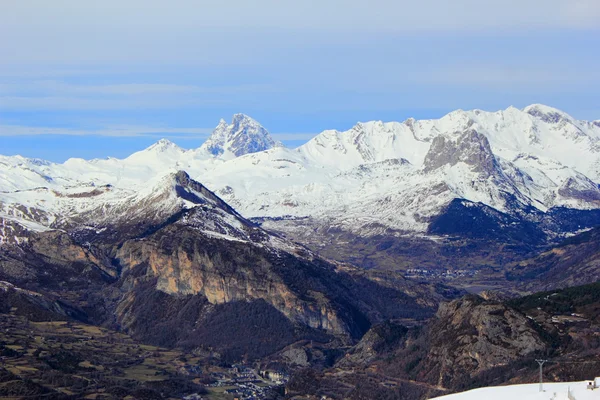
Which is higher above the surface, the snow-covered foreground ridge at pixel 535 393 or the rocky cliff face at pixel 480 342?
the rocky cliff face at pixel 480 342

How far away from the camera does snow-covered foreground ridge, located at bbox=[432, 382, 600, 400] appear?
246 ft

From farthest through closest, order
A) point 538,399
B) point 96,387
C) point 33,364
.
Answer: point 33,364 → point 96,387 → point 538,399

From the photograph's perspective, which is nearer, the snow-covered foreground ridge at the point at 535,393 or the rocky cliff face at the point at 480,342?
the snow-covered foreground ridge at the point at 535,393

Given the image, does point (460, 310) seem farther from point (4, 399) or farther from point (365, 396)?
point (4, 399)

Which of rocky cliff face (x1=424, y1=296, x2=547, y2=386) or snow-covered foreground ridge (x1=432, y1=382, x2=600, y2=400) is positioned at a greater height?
rocky cliff face (x1=424, y1=296, x2=547, y2=386)

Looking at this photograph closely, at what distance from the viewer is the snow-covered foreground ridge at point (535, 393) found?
75119 millimetres

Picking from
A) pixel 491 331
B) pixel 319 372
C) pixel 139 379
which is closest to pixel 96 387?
pixel 139 379

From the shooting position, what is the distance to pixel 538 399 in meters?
76.9

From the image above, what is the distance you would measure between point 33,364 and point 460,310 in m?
79.5

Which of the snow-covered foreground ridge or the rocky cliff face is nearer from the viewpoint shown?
the snow-covered foreground ridge

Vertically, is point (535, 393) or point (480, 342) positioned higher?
point (480, 342)

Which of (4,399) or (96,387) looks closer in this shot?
(4,399)

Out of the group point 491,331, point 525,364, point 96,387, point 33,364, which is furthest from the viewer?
point 33,364

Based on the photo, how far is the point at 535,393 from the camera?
80062 mm
